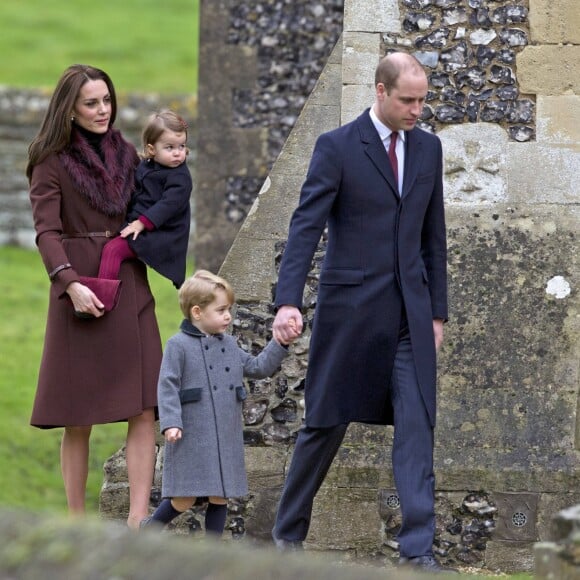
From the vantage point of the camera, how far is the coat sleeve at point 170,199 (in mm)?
6473

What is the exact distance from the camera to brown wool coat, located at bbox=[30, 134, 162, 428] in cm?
648

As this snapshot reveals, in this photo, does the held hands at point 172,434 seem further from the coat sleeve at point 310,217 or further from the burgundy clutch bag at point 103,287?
the burgundy clutch bag at point 103,287

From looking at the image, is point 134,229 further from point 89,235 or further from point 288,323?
point 288,323

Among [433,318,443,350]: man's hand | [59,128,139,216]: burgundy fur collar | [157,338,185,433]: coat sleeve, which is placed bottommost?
[157,338,185,433]: coat sleeve

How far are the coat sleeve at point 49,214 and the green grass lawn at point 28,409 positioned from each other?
122 centimetres

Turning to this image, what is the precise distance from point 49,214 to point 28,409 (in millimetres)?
5268

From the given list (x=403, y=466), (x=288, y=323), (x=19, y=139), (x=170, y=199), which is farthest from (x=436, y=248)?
(x=19, y=139)

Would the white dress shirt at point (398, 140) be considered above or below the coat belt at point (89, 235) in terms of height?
above

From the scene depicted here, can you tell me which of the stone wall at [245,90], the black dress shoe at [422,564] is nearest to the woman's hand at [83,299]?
the black dress shoe at [422,564]

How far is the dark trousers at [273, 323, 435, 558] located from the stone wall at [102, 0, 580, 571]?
2.87 feet

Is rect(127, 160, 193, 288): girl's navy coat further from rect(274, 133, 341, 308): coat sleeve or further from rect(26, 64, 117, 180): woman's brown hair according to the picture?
rect(274, 133, 341, 308): coat sleeve

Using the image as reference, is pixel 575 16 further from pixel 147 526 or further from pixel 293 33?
pixel 293 33

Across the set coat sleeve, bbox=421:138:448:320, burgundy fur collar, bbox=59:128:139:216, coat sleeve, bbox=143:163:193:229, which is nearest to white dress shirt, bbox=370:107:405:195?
coat sleeve, bbox=421:138:448:320

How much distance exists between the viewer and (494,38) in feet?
22.6
